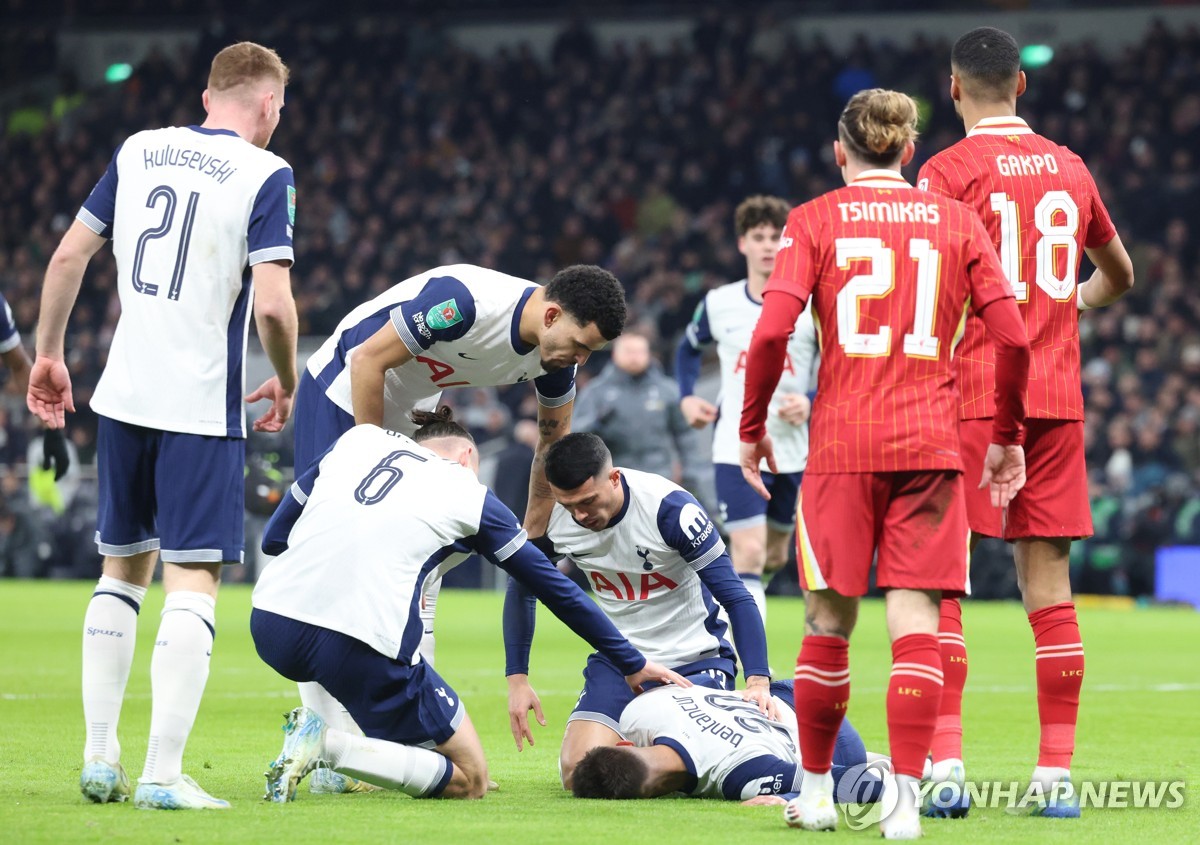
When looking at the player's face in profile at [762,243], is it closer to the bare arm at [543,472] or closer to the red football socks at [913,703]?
the bare arm at [543,472]

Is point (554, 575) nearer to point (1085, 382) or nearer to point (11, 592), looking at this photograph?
point (11, 592)

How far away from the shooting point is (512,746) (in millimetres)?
7168

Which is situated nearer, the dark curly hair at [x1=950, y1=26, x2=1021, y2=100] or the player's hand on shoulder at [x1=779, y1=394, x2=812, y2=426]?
the dark curly hair at [x1=950, y1=26, x2=1021, y2=100]

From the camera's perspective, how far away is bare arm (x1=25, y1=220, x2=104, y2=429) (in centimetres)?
535

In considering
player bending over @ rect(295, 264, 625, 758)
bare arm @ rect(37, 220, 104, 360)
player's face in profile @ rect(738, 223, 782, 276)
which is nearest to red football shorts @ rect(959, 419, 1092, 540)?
player bending over @ rect(295, 264, 625, 758)

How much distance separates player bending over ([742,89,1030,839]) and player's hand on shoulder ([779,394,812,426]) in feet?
16.5

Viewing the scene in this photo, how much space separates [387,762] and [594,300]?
5.46 feet

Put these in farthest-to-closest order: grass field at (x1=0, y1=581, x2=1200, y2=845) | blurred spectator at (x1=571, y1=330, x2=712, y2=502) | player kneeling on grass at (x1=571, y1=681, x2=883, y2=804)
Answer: blurred spectator at (x1=571, y1=330, x2=712, y2=502), player kneeling on grass at (x1=571, y1=681, x2=883, y2=804), grass field at (x1=0, y1=581, x2=1200, y2=845)

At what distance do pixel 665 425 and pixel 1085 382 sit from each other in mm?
8671

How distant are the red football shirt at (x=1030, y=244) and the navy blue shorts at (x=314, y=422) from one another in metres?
2.39

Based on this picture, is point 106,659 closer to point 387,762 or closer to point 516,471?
point 387,762

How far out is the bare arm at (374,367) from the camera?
5953 mm

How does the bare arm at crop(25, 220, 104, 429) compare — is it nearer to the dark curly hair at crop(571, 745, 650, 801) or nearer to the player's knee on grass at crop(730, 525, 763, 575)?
the dark curly hair at crop(571, 745, 650, 801)

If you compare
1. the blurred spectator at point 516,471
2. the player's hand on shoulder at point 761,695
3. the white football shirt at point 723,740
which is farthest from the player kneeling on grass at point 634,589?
the blurred spectator at point 516,471
